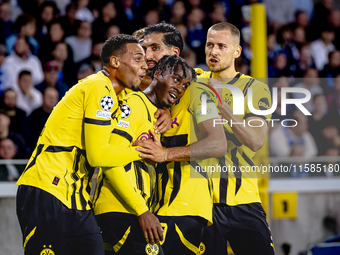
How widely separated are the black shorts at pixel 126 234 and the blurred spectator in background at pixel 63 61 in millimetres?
3470

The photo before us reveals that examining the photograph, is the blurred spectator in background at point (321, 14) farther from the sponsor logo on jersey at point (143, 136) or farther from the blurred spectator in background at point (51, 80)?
the sponsor logo on jersey at point (143, 136)

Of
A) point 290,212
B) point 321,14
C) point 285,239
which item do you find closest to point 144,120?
point 290,212

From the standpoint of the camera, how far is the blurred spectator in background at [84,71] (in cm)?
618

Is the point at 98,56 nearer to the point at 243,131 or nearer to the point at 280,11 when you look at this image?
the point at 243,131

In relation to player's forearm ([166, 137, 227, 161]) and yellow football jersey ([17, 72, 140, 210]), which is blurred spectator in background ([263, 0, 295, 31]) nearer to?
player's forearm ([166, 137, 227, 161])

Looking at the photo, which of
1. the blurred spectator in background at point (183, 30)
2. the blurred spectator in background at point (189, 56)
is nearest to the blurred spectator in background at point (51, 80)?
the blurred spectator in background at point (189, 56)

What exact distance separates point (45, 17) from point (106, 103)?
4008 millimetres

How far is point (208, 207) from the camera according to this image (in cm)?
337

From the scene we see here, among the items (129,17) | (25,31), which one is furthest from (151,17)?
(25,31)

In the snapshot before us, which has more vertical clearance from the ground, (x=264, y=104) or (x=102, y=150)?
(x=264, y=104)

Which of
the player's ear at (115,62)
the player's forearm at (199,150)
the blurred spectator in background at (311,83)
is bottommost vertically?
the player's forearm at (199,150)

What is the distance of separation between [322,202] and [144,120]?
3573 millimetres

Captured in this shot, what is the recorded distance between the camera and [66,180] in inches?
126

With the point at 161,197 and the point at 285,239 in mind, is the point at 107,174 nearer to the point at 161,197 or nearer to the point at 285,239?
the point at 161,197
